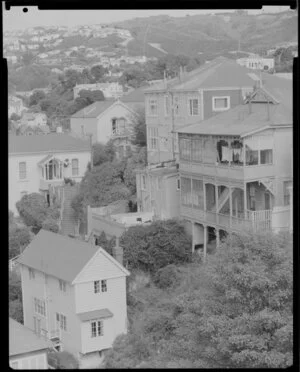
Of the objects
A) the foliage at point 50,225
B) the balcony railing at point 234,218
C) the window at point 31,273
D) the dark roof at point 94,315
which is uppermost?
the balcony railing at point 234,218

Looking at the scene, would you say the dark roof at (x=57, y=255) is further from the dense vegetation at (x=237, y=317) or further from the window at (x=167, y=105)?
the window at (x=167, y=105)

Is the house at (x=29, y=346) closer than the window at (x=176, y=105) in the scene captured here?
Yes

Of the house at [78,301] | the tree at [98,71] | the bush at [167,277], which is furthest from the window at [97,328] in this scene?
the tree at [98,71]

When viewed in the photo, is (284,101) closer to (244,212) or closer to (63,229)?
(244,212)

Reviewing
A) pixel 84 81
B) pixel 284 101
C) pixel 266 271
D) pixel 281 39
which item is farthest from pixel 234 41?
pixel 266 271

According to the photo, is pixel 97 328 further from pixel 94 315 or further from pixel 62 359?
pixel 62 359

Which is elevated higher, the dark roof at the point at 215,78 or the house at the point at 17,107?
the dark roof at the point at 215,78
